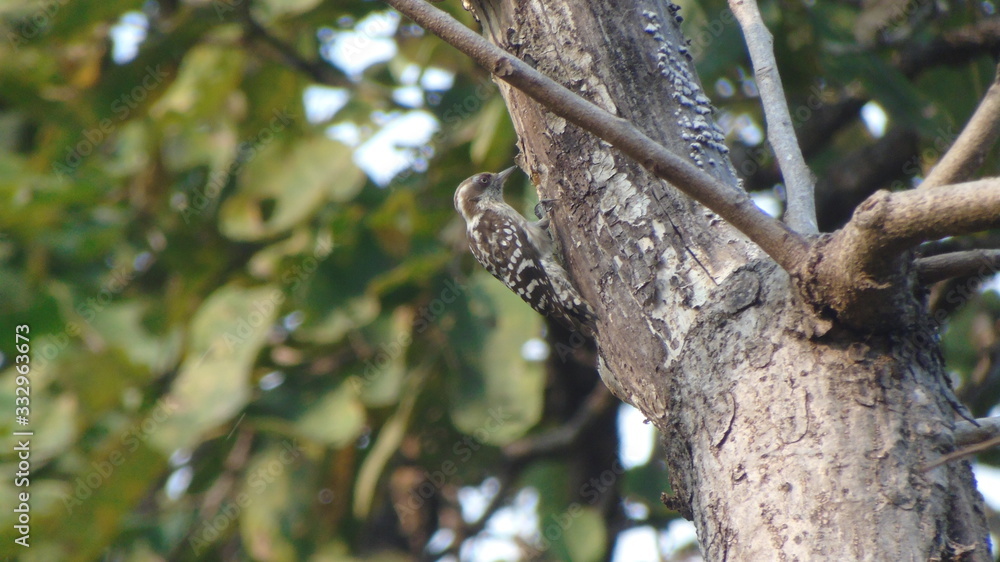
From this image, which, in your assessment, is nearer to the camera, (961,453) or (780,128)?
(961,453)

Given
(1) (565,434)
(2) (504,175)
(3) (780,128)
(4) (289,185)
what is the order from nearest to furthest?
(3) (780,128), (2) (504,175), (4) (289,185), (1) (565,434)

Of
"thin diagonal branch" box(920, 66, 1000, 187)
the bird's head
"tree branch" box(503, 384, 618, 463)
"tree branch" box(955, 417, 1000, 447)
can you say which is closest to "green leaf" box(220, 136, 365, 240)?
the bird's head

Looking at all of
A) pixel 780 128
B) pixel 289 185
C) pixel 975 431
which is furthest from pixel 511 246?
pixel 975 431

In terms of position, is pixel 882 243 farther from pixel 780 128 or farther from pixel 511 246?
pixel 511 246

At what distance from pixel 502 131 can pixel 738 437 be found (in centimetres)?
284

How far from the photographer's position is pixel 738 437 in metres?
1.72

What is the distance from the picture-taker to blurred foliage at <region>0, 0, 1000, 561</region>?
461cm

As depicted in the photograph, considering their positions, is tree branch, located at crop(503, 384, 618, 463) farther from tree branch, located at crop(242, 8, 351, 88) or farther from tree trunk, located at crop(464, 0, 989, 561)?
tree trunk, located at crop(464, 0, 989, 561)

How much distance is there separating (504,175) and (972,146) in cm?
325

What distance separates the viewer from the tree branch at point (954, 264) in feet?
5.52

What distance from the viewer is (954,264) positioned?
169 centimetres

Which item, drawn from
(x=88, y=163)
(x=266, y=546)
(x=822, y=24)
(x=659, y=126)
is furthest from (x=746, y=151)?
(x=88, y=163)

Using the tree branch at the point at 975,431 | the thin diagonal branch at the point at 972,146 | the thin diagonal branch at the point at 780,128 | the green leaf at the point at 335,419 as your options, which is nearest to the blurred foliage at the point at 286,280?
the green leaf at the point at 335,419

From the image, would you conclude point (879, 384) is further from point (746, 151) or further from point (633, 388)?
point (746, 151)
